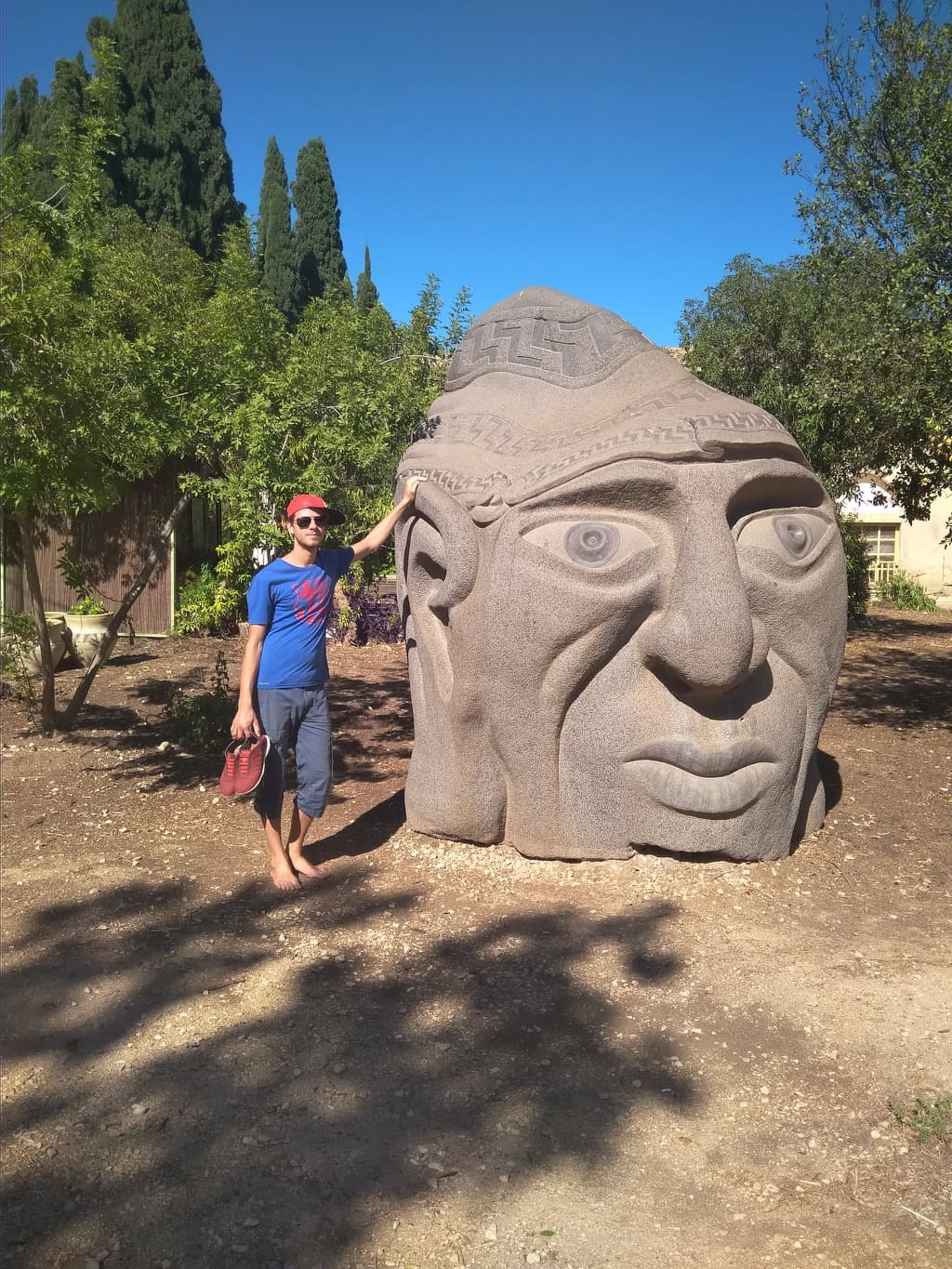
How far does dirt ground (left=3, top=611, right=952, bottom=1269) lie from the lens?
2.54m

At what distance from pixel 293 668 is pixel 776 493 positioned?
95.0 inches

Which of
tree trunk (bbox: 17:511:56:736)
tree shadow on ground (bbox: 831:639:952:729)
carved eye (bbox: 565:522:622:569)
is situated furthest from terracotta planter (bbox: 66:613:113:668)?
carved eye (bbox: 565:522:622:569)

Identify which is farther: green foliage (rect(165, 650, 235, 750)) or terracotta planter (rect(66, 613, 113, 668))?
terracotta planter (rect(66, 613, 113, 668))

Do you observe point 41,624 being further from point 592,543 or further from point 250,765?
point 592,543

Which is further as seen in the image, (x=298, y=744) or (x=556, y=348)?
(x=556, y=348)

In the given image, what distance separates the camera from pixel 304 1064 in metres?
3.26

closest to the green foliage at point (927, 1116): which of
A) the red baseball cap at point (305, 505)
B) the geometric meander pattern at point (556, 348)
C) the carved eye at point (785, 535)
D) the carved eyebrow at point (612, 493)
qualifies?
the carved eye at point (785, 535)

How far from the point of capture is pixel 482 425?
504cm

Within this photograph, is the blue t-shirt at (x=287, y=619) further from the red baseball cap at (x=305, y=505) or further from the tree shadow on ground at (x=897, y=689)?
the tree shadow on ground at (x=897, y=689)

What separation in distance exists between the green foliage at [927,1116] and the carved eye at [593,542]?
234 centimetres

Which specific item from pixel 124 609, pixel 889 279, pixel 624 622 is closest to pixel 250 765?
pixel 624 622

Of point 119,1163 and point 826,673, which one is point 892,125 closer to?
point 826,673

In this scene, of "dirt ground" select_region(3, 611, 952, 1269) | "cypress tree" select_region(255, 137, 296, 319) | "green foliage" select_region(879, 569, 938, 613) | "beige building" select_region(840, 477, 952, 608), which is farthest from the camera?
"cypress tree" select_region(255, 137, 296, 319)

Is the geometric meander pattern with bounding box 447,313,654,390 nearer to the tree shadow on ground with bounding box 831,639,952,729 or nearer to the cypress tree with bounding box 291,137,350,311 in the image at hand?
the tree shadow on ground with bounding box 831,639,952,729
